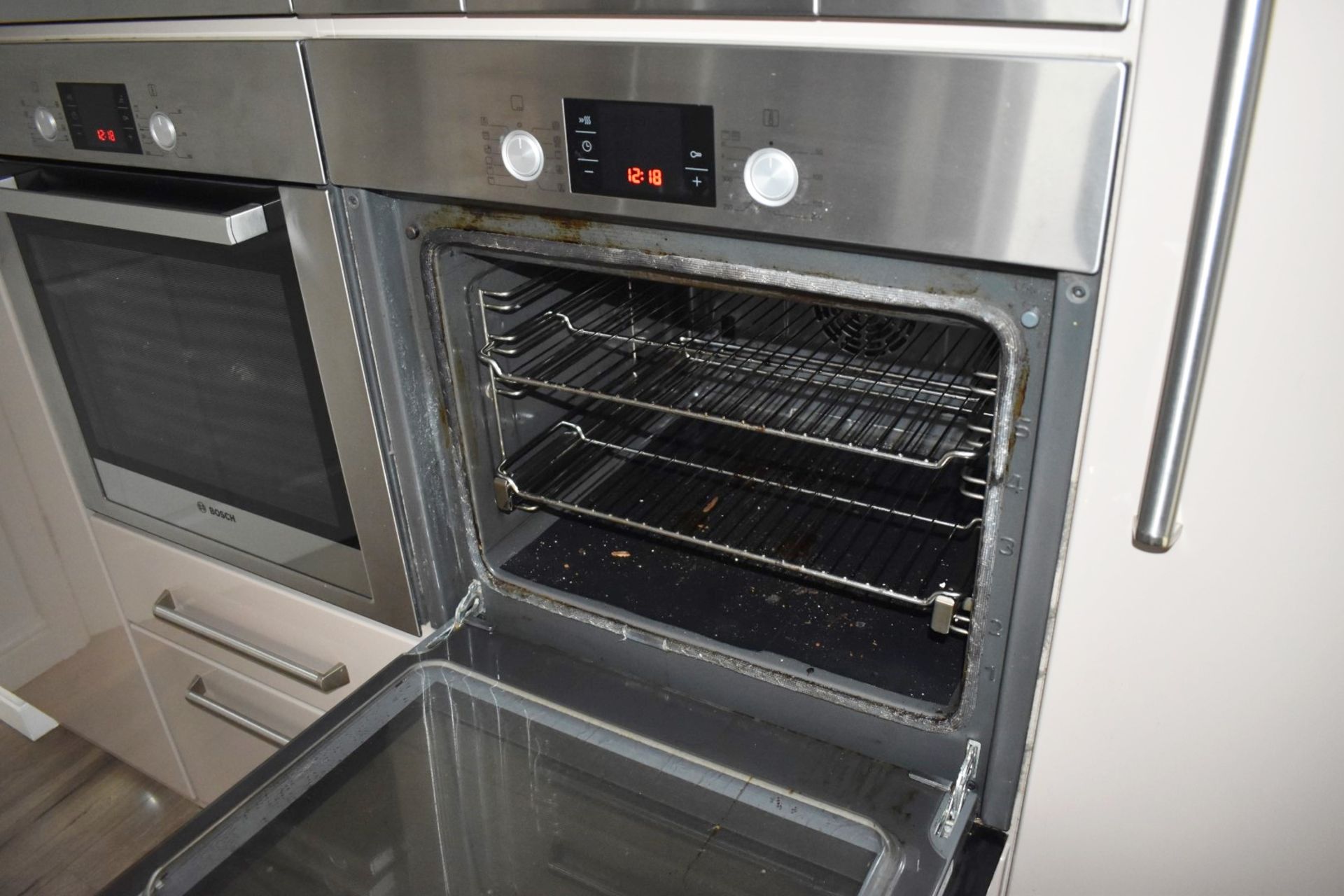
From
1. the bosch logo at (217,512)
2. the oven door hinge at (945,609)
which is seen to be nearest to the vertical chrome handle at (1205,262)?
the oven door hinge at (945,609)

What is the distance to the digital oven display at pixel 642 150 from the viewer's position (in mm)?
819

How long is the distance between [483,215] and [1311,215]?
27.9 inches

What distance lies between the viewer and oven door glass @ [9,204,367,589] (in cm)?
120

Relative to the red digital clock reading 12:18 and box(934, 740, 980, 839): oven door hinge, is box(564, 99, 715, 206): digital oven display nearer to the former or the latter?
the red digital clock reading 12:18

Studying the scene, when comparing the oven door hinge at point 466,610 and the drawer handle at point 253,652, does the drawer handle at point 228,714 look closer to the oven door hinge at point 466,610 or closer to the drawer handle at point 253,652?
the drawer handle at point 253,652

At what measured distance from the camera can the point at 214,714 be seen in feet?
5.40

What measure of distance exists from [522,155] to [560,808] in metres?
0.66

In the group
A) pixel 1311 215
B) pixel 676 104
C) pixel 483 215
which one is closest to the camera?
pixel 1311 215

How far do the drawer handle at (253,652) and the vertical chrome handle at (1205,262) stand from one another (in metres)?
1.08

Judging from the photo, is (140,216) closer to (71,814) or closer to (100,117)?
(100,117)

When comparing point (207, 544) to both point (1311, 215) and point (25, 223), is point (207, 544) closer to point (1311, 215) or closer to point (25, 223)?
point (25, 223)

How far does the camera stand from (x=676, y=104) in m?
0.81

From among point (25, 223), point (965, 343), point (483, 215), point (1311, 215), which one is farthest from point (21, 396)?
point (1311, 215)

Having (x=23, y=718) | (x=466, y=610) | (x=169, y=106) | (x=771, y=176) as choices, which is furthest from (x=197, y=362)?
(x=23, y=718)
